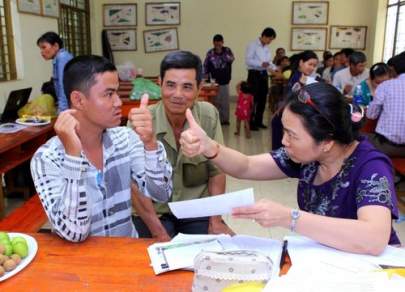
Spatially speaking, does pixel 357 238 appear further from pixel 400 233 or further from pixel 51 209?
pixel 400 233

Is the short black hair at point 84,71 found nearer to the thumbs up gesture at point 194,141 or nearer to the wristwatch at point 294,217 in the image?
the thumbs up gesture at point 194,141

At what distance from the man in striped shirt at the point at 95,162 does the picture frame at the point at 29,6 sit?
4.28m

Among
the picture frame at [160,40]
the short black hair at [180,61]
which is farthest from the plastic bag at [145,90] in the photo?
the picture frame at [160,40]

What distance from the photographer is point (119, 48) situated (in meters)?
9.89

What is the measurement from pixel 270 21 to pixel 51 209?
9.14 m

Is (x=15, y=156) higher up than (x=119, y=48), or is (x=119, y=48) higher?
(x=119, y=48)

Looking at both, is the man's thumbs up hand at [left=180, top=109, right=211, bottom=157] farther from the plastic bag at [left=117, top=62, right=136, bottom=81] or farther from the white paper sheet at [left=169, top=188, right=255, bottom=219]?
the plastic bag at [left=117, top=62, right=136, bottom=81]

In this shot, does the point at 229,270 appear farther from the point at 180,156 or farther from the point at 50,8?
the point at 50,8

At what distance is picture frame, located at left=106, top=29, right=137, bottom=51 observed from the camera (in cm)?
979

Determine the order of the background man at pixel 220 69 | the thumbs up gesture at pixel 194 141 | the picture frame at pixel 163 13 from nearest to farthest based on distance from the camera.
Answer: the thumbs up gesture at pixel 194 141
the background man at pixel 220 69
the picture frame at pixel 163 13

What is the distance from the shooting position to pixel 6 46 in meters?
4.98

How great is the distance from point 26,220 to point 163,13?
8147 mm

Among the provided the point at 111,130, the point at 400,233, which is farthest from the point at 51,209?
the point at 400,233

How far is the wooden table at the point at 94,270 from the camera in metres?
1.06
